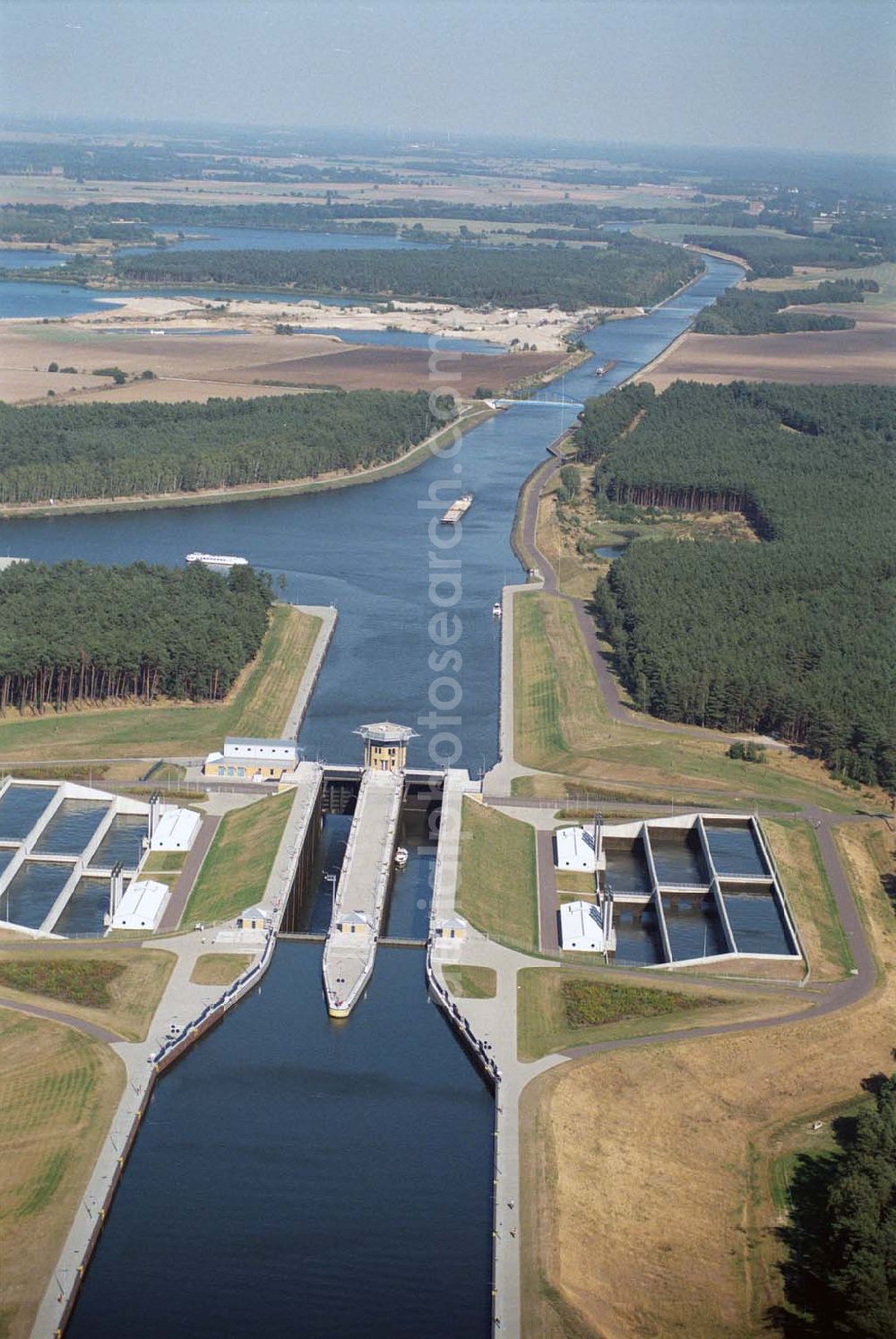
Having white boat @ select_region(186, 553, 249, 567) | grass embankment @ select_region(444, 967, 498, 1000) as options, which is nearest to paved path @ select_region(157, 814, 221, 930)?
grass embankment @ select_region(444, 967, 498, 1000)

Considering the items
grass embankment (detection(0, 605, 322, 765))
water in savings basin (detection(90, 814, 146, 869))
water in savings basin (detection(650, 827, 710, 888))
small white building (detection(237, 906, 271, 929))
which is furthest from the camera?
grass embankment (detection(0, 605, 322, 765))

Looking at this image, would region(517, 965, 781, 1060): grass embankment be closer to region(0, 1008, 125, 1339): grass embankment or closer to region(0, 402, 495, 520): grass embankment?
region(0, 1008, 125, 1339): grass embankment

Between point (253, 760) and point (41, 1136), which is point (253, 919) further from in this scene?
point (253, 760)

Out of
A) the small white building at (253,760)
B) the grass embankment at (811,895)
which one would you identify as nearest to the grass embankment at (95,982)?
the small white building at (253,760)

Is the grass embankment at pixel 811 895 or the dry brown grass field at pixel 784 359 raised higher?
the dry brown grass field at pixel 784 359

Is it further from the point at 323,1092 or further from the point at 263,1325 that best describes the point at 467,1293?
the point at 323,1092

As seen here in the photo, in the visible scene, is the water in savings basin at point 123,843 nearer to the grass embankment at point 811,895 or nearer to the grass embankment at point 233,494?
the grass embankment at point 811,895

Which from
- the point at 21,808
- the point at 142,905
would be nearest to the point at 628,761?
the point at 142,905
